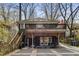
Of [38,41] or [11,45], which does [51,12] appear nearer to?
[38,41]

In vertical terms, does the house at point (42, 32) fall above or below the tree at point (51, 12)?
below

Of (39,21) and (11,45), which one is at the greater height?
(39,21)

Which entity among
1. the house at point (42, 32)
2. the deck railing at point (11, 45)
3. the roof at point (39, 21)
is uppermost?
the roof at point (39, 21)

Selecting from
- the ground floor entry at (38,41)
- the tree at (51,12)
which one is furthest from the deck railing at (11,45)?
the tree at (51,12)

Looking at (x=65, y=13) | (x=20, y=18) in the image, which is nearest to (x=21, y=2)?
(x=20, y=18)

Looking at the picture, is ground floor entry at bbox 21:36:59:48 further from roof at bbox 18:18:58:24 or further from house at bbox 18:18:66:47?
roof at bbox 18:18:58:24

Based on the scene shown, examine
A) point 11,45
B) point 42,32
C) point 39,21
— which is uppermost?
point 39,21

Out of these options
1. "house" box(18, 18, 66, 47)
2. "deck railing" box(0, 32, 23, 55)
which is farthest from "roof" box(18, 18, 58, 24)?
"deck railing" box(0, 32, 23, 55)

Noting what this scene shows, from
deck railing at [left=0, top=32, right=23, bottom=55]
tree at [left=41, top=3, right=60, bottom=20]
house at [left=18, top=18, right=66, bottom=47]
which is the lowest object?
deck railing at [left=0, top=32, right=23, bottom=55]

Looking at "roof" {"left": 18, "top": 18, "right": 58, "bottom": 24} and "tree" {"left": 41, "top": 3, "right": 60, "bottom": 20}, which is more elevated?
"tree" {"left": 41, "top": 3, "right": 60, "bottom": 20}

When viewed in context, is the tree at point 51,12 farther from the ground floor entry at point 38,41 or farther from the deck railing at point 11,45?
the deck railing at point 11,45

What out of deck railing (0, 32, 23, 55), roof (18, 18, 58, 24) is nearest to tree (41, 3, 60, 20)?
roof (18, 18, 58, 24)

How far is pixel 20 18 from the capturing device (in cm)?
434

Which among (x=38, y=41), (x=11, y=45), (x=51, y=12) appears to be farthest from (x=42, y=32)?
(x=11, y=45)
